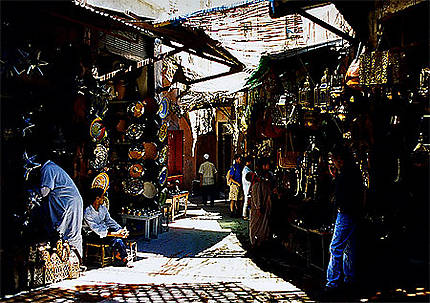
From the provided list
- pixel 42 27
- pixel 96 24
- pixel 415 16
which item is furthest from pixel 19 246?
pixel 415 16

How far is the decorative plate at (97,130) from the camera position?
732 cm

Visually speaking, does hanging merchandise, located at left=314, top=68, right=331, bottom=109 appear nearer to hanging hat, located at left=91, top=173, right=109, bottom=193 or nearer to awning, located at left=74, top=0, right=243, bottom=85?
awning, located at left=74, top=0, right=243, bottom=85

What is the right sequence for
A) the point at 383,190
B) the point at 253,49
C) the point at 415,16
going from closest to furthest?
the point at 415,16 → the point at 383,190 → the point at 253,49

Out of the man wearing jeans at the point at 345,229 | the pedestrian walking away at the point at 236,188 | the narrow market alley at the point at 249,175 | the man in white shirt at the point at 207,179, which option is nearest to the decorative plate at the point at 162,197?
the narrow market alley at the point at 249,175

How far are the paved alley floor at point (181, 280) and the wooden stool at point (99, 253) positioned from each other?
0.15 metres

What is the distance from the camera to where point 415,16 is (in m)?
4.55

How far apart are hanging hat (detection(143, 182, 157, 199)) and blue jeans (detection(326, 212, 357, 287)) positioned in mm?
5020

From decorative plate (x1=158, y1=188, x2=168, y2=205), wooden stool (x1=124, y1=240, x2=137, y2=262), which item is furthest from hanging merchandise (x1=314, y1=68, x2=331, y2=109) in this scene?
decorative plate (x1=158, y1=188, x2=168, y2=205)

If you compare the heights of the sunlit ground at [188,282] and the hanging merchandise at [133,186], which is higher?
the hanging merchandise at [133,186]

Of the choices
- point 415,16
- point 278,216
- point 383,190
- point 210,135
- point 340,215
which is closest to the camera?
point 415,16

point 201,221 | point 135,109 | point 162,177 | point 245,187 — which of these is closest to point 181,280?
point 162,177

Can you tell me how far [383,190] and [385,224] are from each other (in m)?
0.56

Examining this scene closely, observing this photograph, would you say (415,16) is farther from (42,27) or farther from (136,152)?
(136,152)

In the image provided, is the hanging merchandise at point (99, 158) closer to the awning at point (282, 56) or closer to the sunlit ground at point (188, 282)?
the sunlit ground at point (188, 282)
